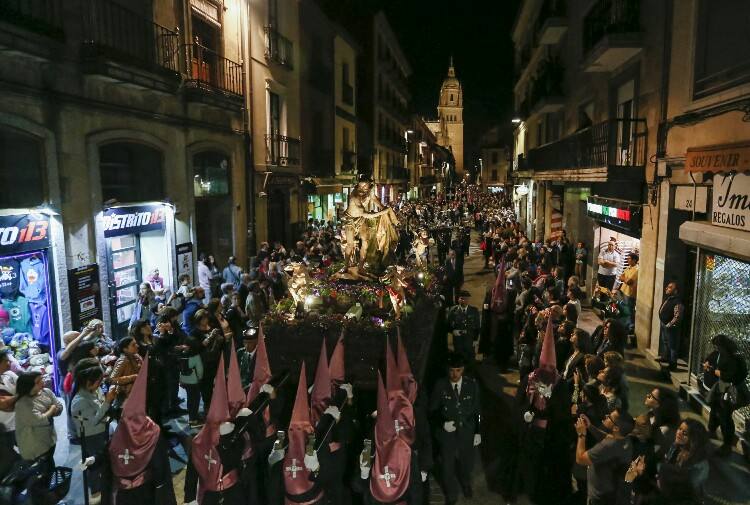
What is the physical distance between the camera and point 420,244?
42.2 feet

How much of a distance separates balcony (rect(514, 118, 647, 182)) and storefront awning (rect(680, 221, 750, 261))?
272 cm

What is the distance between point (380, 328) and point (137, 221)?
7.09 meters

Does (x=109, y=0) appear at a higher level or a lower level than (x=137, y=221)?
higher

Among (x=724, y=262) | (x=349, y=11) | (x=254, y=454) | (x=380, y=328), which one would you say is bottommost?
(x=254, y=454)

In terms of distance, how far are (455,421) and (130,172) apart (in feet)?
33.2

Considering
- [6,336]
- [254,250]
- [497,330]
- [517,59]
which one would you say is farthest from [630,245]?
[517,59]

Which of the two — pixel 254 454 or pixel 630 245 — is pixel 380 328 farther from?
pixel 630 245

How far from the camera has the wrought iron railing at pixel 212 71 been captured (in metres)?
14.1

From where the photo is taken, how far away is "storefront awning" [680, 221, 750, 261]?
24.5 feet

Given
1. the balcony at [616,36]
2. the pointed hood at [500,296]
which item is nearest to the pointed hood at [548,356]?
the pointed hood at [500,296]

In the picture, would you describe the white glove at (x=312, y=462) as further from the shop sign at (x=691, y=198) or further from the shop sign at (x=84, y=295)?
the shop sign at (x=691, y=198)

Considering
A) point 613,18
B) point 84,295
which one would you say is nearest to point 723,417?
point 613,18

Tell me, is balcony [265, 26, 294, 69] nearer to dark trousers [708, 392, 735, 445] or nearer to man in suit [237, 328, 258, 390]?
man in suit [237, 328, 258, 390]

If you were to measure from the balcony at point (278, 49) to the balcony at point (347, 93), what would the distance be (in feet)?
28.8
